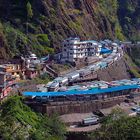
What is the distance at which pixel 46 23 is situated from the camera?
64.4 meters

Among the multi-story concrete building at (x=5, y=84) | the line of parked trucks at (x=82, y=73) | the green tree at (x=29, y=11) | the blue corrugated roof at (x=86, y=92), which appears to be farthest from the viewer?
the green tree at (x=29, y=11)

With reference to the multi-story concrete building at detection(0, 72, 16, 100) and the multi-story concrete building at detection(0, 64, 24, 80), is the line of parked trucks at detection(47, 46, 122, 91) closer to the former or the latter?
the multi-story concrete building at detection(0, 64, 24, 80)

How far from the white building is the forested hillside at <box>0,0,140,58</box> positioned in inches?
71.9

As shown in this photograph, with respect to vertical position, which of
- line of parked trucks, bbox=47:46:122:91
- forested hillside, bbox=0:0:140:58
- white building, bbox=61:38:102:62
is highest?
forested hillside, bbox=0:0:140:58

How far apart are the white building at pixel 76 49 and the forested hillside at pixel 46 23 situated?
183cm

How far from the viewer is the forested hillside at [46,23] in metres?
58.8

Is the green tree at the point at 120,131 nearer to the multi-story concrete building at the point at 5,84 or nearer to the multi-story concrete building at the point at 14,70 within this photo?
the multi-story concrete building at the point at 5,84

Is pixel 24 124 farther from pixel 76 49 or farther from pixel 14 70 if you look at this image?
pixel 76 49

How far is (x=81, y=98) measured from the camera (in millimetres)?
48562

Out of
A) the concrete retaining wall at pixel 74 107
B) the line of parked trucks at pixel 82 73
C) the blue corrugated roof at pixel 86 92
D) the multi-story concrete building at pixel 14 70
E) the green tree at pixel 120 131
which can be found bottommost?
the concrete retaining wall at pixel 74 107

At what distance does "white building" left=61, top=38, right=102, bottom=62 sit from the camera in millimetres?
62656

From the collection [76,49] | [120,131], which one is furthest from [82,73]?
[120,131]

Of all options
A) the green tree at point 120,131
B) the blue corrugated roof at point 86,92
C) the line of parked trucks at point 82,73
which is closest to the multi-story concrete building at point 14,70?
the line of parked trucks at point 82,73

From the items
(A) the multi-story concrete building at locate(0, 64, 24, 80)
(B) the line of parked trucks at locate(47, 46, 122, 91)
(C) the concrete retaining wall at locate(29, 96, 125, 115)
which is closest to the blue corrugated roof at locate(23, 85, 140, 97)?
(C) the concrete retaining wall at locate(29, 96, 125, 115)
